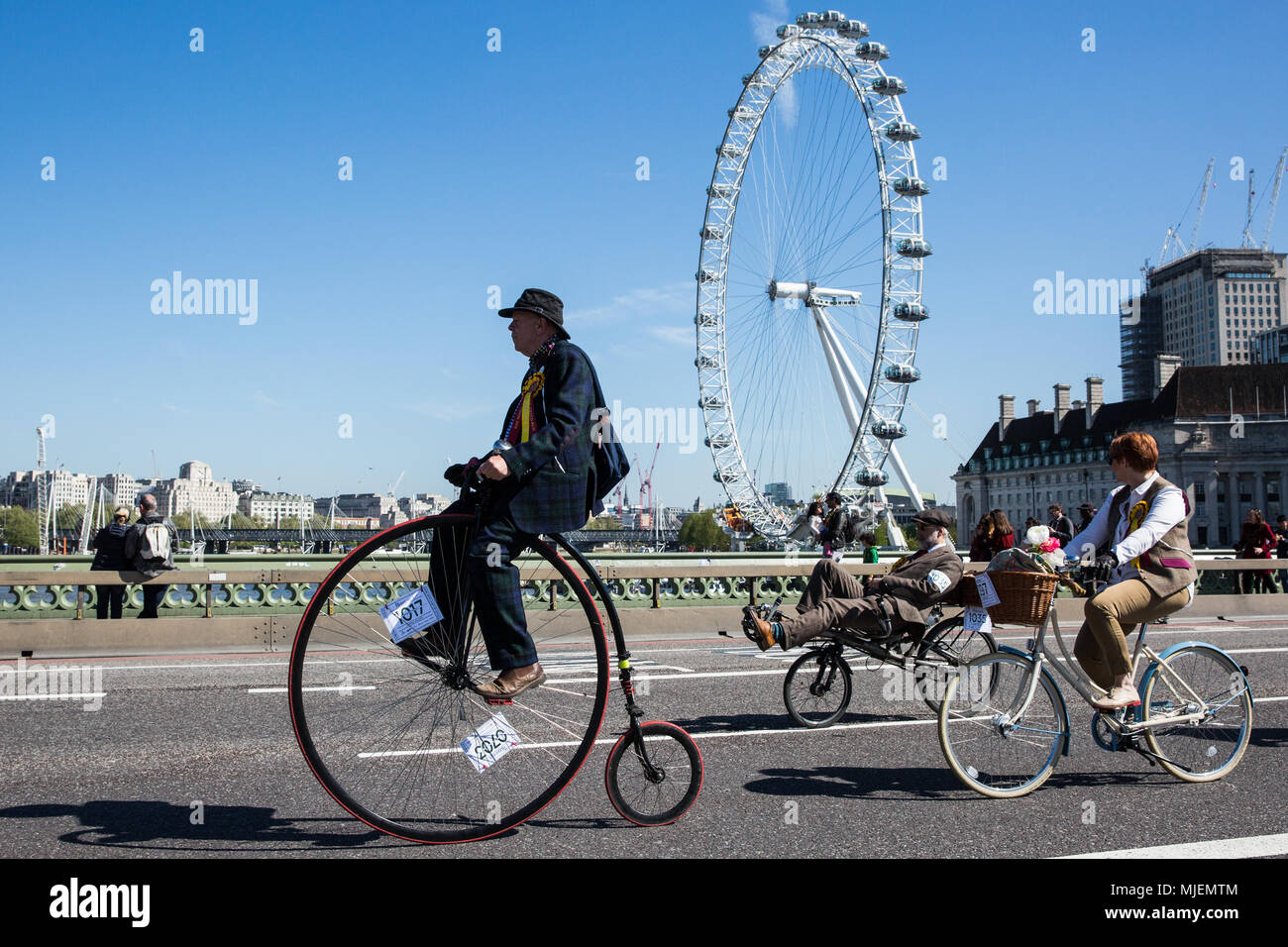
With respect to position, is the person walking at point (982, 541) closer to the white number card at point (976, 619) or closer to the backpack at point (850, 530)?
the backpack at point (850, 530)

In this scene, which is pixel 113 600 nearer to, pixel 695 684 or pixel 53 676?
pixel 53 676

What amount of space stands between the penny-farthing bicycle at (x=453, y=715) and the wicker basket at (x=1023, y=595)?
192cm

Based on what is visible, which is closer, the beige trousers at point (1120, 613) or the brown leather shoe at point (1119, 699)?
the beige trousers at point (1120, 613)

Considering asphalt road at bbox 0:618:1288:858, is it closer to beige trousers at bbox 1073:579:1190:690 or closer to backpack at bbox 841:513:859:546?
beige trousers at bbox 1073:579:1190:690

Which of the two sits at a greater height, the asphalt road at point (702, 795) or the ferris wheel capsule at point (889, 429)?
the ferris wheel capsule at point (889, 429)

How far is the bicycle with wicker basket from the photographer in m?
5.76

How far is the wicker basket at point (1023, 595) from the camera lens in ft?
19.3

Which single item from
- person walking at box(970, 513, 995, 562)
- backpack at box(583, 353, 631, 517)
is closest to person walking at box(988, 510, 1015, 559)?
person walking at box(970, 513, 995, 562)

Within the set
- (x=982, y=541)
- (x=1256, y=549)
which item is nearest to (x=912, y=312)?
(x=1256, y=549)

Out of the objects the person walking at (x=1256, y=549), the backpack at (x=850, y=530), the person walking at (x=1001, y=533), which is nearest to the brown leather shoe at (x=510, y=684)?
the person walking at (x=1001, y=533)

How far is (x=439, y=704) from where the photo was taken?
16.5 feet

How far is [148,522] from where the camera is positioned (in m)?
14.9
